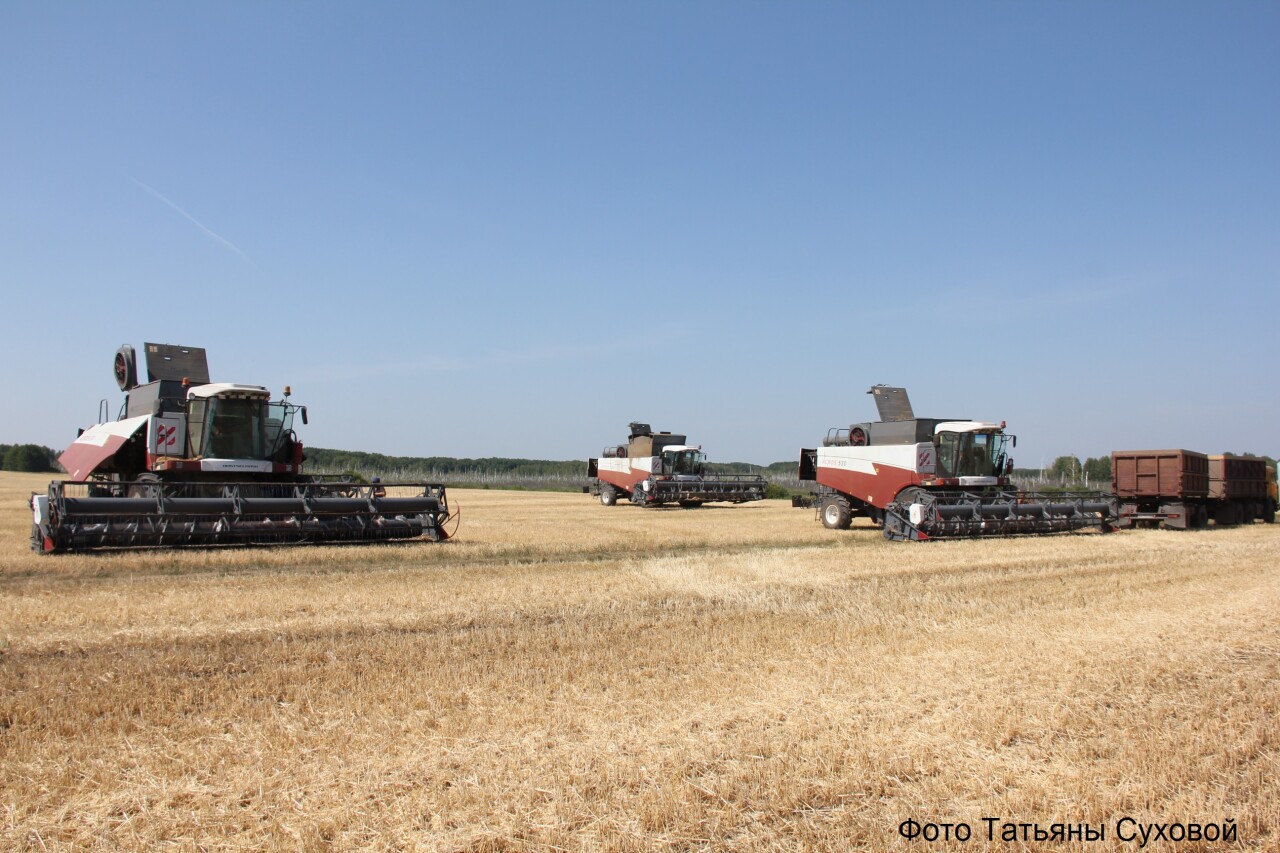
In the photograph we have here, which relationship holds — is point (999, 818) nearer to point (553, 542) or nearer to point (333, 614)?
point (333, 614)

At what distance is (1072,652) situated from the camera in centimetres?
630

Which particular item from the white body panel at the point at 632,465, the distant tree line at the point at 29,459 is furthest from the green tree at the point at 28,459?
the white body panel at the point at 632,465

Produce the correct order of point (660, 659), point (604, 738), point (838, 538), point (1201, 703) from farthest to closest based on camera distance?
point (838, 538)
point (660, 659)
point (1201, 703)
point (604, 738)

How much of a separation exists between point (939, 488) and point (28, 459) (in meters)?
58.4

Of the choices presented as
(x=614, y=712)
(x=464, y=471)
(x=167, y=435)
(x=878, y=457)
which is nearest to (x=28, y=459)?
(x=464, y=471)

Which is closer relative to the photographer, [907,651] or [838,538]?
[907,651]

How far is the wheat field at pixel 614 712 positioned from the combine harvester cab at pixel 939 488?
712cm

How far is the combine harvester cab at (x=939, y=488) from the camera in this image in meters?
16.9

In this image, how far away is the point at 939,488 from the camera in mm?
18141

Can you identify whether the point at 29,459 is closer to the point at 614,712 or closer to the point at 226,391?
the point at 226,391

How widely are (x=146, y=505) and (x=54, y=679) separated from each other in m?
7.59

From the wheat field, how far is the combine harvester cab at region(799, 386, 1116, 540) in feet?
23.4

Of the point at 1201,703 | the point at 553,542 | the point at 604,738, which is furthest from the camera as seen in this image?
the point at 553,542

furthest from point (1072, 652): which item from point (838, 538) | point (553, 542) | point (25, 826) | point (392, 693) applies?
point (838, 538)
